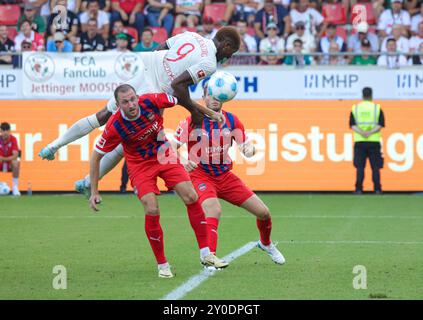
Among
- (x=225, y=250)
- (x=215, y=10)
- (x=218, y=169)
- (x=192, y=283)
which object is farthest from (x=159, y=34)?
(x=192, y=283)

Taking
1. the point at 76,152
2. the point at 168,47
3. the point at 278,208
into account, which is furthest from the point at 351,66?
the point at 168,47

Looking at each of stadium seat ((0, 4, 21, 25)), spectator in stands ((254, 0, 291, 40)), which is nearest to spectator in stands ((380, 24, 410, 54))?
spectator in stands ((254, 0, 291, 40))

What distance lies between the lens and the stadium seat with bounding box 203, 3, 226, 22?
23.1 m

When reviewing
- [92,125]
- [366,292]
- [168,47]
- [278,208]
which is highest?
[168,47]

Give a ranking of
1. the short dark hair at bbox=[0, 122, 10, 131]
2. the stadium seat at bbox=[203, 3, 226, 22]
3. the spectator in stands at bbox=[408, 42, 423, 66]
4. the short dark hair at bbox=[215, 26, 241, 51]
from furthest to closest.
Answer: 1. the stadium seat at bbox=[203, 3, 226, 22]
2. the spectator in stands at bbox=[408, 42, 423, 66]
3. the short dark hair at bbox=[0, 122, 10, 131]
4. the short dark hair at bbox=[215, 26, 241, 51]

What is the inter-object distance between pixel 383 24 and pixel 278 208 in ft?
22.1

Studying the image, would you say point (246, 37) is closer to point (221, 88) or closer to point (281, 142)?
point (281, 142)

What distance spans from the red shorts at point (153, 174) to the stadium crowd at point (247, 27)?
11.3 meters

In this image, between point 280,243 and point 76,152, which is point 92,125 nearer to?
point 280,243

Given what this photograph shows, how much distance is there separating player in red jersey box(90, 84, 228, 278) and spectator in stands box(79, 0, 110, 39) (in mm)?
12864

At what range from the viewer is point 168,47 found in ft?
36.4

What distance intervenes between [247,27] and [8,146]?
608 cm

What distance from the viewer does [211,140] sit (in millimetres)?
10812

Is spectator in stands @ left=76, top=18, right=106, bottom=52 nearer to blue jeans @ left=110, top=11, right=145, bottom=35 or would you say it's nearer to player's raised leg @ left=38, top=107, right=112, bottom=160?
blue jeans @ left=110, top=11, right=145, bottom=35
